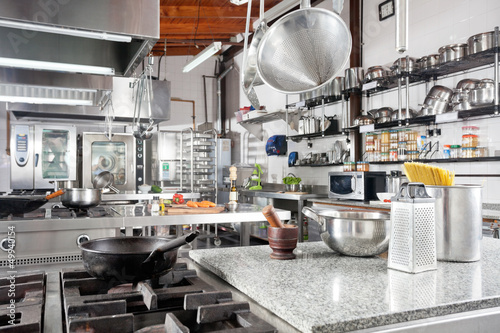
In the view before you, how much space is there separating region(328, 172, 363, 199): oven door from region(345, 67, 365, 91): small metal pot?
3.98ft

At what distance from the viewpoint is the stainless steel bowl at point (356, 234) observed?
1368mm

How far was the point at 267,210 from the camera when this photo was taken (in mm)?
1367

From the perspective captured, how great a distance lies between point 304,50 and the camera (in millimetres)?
1588

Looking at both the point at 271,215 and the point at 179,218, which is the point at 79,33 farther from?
the point at 179,218

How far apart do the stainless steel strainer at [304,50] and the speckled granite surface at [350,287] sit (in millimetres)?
Result: 689

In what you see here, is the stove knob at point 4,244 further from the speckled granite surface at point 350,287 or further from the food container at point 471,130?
the food container at point 471,130

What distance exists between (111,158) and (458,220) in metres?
6.54

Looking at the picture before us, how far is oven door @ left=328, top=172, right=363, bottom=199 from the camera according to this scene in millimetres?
4965

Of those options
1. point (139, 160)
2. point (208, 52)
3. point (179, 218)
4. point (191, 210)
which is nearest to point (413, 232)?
point (179, 218)

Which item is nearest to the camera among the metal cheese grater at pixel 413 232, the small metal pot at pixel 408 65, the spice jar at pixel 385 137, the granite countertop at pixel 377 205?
the metal cheese grater at pixel 413 232

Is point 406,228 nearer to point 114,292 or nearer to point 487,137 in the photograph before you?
point 114,292

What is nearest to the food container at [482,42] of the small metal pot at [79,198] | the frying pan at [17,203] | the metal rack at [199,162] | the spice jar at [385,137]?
the spice jar at [385,137]

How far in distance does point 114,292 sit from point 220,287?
0.33m

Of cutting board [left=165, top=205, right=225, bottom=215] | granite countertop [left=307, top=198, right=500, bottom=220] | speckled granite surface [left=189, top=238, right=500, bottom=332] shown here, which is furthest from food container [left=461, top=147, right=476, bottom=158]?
speckled granite surface [left=189, top=238, right=500, bottom=332]
